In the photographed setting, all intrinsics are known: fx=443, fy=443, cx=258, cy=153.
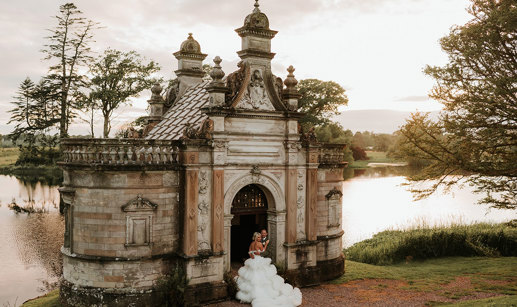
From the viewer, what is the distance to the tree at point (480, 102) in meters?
14.8

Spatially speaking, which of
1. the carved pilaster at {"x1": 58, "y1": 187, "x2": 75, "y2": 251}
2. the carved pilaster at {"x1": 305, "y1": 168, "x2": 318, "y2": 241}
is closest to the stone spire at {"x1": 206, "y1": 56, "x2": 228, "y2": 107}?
the carved pilaster at {"x1": 305, "y1": 168, "x2": 318, "y2": 241}

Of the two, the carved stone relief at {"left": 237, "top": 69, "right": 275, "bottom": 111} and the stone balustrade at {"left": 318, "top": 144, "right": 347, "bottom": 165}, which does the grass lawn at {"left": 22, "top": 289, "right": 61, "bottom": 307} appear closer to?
the carved stone relief at {"left": 237, "top": 69, "right": 275, "bottom": 111}

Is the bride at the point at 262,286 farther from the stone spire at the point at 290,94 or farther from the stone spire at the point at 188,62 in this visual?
the stone spire at the point at 188,62

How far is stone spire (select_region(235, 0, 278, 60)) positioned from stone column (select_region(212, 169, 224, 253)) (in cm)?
418

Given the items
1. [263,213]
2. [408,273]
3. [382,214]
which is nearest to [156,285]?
[263,213]

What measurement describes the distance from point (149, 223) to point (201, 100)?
19.9 ft

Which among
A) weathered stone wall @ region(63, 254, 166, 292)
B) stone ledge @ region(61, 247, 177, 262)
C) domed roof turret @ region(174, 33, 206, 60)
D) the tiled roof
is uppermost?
domed roof turret @ region(174, 33, 206, 60)

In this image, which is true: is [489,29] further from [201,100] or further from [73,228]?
[73,228]

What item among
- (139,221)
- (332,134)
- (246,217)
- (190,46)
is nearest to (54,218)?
(190,46)

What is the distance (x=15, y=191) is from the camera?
4300 centimetres

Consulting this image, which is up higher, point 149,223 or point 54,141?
point 54,141

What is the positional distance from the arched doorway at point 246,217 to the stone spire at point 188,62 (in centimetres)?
726

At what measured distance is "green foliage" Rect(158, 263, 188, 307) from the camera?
13055 millimetres

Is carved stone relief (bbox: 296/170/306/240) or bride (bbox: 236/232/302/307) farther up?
carved stone relief (bbox: 296/170/306/240)
